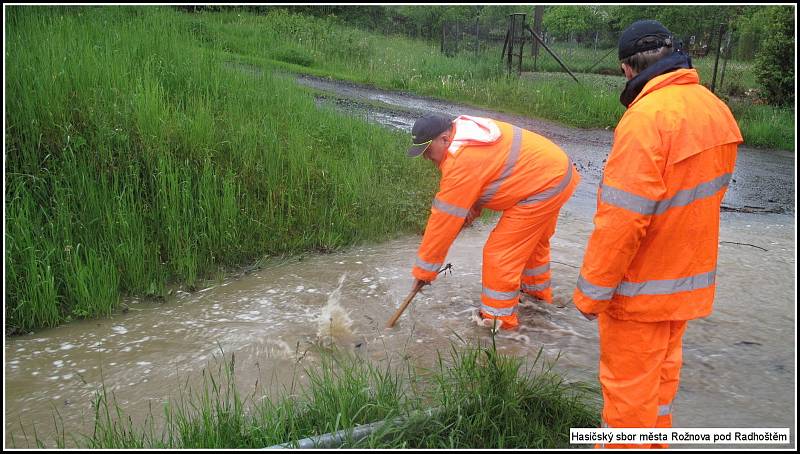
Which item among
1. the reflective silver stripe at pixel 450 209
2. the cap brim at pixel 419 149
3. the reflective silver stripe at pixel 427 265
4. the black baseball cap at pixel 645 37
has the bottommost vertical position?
the reflective silver stripe at pixel 427 265

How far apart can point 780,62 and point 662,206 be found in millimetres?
13077

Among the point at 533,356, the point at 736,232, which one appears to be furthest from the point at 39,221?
the point at 736,232

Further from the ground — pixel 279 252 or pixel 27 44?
pixel 27 44

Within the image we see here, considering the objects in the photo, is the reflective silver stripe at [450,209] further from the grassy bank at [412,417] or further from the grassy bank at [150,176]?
the grassy bank at [150,176]

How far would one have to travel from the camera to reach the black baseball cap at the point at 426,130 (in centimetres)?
426

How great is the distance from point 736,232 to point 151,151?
6.28m

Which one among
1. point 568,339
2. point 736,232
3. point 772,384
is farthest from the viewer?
point 736,232

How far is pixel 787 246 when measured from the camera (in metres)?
6.60

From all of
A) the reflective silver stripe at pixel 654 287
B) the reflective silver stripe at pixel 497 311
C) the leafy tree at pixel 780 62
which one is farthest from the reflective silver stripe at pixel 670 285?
the leafy tree at pixel 780 62

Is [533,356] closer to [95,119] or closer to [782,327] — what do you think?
[782,327]

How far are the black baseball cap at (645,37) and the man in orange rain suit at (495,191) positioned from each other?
156 centimetres

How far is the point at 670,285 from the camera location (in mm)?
2754

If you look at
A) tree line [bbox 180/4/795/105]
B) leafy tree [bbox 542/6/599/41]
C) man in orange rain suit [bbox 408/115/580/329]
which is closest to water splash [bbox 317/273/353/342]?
man in orange rain suit [bbox 408/115/580/329]

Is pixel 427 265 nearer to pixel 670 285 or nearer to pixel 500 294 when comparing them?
pixel 500 294
